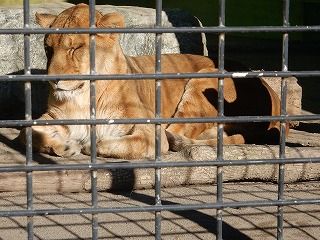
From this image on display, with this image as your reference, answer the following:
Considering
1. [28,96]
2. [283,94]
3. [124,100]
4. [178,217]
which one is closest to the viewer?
[28,96]

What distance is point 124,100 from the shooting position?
5.94m

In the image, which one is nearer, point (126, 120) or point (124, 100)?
point (126, 120)

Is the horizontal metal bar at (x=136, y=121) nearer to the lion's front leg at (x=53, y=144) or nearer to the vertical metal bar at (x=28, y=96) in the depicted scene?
the vertical metal bar at (x=28, y=96)

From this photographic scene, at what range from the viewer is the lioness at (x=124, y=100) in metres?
5.48

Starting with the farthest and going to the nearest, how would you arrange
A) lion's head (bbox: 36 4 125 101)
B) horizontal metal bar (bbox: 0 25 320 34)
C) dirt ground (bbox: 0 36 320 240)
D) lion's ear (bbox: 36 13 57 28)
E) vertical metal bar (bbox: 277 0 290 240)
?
lion's ear (bbox: 36 13 57 28) < lion's head (bbox: 36 4 125 101) < dirt ground (bbox: 0 36 320 240) < vertical metal bar (bbox: 277 0 290 240) < horizontal metal bar (bbox: 0 25 320 34)

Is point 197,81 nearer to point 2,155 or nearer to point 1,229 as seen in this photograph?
point 2,155

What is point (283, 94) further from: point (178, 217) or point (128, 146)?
point (128, 146)

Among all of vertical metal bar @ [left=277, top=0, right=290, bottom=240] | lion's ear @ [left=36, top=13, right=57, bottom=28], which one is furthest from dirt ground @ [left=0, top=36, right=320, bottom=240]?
lion's ear @ [left=36, top=13, right=57, bottom=28]

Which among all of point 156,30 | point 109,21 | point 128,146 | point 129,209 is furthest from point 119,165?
point 109,21

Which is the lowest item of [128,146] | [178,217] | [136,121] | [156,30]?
[178,217]

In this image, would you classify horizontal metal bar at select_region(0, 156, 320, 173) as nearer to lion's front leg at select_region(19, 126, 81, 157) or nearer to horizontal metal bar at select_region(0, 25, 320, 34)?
horizontal metal bar at select_region(0, 25, 320, 34)

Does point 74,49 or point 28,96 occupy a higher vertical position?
point 74,49

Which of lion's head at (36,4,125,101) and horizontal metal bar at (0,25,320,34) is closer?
horizontal metal bar at (0,25,320,34)

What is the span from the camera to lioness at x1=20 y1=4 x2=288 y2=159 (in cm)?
548
